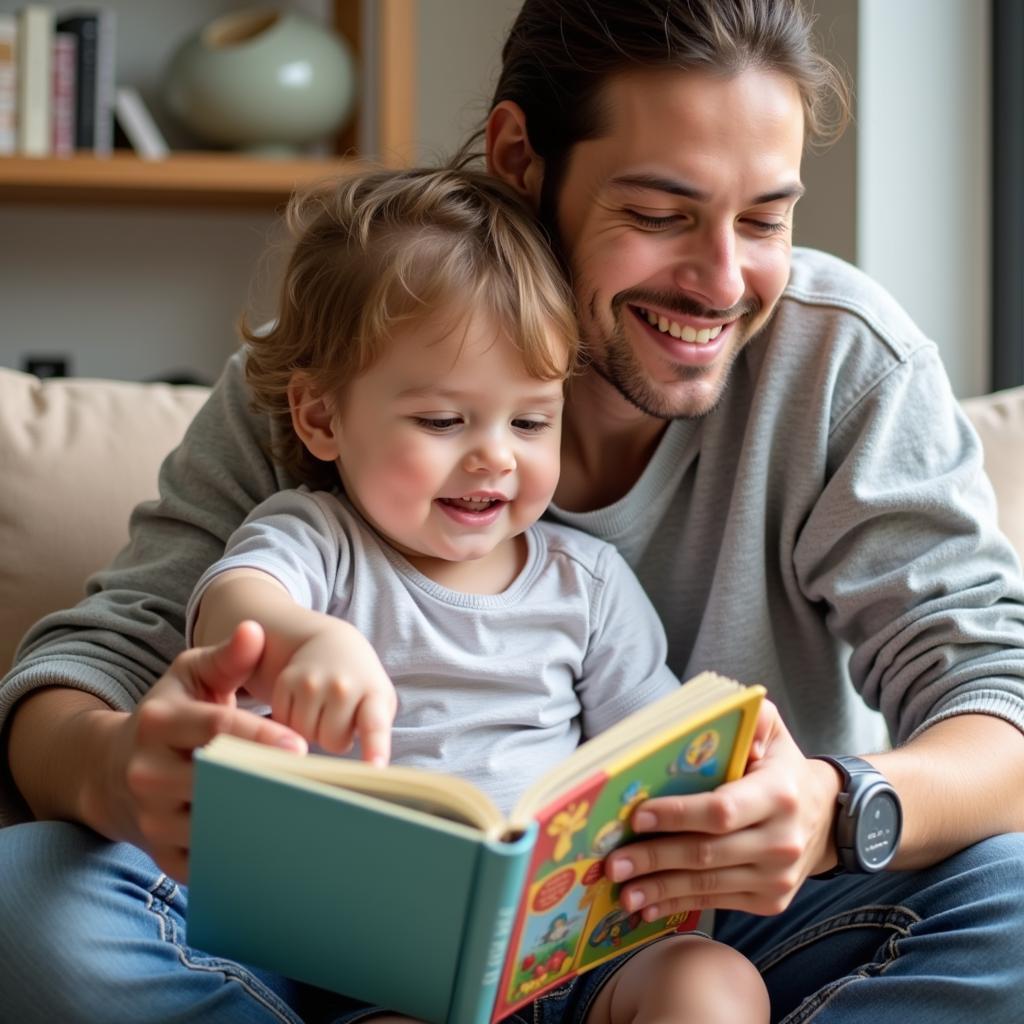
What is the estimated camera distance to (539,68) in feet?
4.88

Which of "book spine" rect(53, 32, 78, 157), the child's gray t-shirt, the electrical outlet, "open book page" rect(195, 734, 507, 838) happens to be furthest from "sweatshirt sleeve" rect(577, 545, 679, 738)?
the electrical outlet

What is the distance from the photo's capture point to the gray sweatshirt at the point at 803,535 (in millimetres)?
1367

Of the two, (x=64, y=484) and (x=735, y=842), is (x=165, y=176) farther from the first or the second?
(x=735, y=842)

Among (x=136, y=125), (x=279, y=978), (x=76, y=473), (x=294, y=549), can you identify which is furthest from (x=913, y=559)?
(x=136, y=125)

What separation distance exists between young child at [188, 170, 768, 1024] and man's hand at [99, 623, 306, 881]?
0.13 m

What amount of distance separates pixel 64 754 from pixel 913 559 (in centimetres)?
79

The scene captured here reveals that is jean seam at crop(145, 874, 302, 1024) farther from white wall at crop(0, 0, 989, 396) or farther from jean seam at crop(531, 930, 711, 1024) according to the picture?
white wall at crop(0, 0, 989, 396)

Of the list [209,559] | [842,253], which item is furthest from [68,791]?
[842,253]

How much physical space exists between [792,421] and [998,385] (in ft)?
3.88

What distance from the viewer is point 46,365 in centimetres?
289

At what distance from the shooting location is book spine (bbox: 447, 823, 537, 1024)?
33.9 inches

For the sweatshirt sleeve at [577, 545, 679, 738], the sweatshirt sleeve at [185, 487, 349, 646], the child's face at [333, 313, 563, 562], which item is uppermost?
the child's face at [333, 313, 563, 562]

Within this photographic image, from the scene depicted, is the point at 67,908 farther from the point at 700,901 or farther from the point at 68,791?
the point at 700,901

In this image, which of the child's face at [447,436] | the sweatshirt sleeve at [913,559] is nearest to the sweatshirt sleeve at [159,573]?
the child's face at [447,436]
